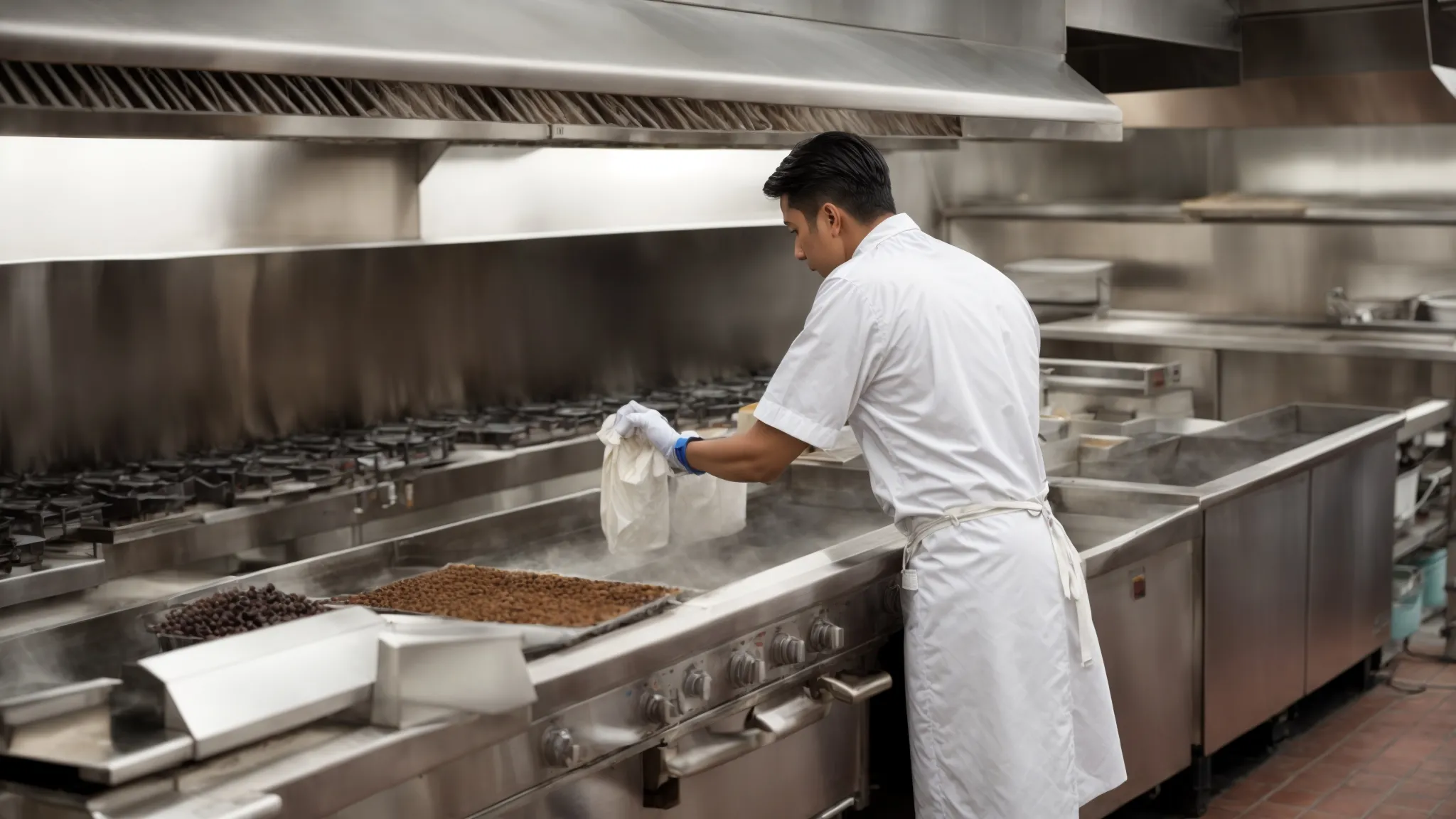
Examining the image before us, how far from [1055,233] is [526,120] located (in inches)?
202

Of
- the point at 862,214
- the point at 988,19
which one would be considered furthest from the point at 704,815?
the point at 988,19

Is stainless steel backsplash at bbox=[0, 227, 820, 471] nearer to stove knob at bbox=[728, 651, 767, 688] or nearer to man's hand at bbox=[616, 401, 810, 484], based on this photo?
man's hand at bbox=[616, 401, 810, 484]

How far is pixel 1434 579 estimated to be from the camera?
6031 mm

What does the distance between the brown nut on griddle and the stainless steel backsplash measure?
1488mm

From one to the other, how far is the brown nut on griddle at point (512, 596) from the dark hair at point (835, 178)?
0.79 metres

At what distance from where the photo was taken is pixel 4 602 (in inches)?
123

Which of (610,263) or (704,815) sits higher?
(610,263)

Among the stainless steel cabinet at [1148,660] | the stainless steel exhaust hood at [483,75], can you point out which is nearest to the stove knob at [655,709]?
the stainless steel exhaust hood at [483,75]

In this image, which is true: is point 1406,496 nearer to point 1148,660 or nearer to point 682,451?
point 1148,660

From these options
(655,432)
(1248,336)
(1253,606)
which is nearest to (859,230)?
(655,432)

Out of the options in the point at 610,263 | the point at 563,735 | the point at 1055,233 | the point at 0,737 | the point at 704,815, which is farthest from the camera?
the point at 1055,233

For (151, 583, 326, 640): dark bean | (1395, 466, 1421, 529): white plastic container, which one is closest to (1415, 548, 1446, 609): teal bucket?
(1395, 466, 1421, 529): white plastic container

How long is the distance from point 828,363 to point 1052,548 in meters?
0.63

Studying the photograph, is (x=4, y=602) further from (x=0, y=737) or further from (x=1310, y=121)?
(x=1310, y=121)
